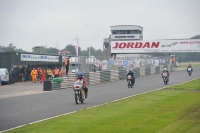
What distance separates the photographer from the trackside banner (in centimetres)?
6956

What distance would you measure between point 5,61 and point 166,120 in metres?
32.3

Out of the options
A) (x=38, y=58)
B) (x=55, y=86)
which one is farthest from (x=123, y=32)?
(x=55, y=86)

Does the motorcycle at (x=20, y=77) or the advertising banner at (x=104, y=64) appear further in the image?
the motorcycle at (x=20, y=77)

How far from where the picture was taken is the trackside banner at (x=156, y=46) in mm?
69562

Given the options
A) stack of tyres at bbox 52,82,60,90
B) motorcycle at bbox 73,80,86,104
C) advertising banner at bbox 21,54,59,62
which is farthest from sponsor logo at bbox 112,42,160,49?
motorcycle at bbox 73,80,86,104

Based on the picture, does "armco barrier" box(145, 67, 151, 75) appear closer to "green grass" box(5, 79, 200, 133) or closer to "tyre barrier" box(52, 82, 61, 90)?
"tyre barrier" box(52, 82, 61, 90)

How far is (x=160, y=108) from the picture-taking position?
54.1 feet

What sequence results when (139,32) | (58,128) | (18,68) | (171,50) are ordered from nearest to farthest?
(58,128)
(18,68)
(171,50)
(139,32)

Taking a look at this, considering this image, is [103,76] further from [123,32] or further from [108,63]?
[123,32]

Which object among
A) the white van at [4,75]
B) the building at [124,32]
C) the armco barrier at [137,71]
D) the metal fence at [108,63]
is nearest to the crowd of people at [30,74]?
the white van at [4,75]

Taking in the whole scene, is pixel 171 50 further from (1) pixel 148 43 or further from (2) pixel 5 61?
(2) pixel 5 61

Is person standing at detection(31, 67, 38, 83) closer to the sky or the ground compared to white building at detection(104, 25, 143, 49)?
closer to the ground

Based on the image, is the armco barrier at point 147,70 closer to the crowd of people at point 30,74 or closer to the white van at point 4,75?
the crowd of people at point 30,74

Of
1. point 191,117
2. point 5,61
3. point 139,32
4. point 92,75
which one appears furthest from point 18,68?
point 139,32
